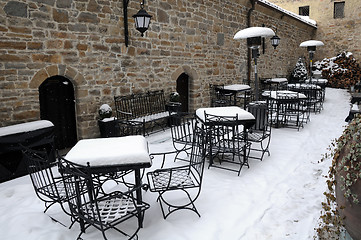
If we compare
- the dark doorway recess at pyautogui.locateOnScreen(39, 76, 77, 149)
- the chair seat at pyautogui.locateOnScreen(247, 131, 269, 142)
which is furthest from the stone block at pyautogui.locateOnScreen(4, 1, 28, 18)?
the chair seat at pyautogui.locateOnScreen(247, 131, 269, 142)

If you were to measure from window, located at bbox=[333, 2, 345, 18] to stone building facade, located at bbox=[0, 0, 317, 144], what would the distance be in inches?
431

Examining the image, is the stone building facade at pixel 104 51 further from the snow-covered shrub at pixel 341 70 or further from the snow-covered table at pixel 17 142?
the snow-covered shrub at pixel 341 70

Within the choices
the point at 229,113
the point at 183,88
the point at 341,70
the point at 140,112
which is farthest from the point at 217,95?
the point at 341,70

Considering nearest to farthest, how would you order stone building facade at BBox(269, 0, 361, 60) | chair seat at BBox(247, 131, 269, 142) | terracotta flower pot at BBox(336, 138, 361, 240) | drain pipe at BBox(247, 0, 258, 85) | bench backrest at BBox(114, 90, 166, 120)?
terracotta flower pot at BBox(336, 138, 361, 240)
chair seat at BBox(247, 131, 269, 142)
bench backrest at BBox(114, 90, 166, 120)
drain pipe at BBox(247, 0, 258, 85)
stone building facade at BBox(269, 0, 361, 60)

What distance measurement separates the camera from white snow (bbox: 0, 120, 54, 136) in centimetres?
446

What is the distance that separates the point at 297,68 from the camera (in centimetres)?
1611

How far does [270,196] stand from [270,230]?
2.69ft

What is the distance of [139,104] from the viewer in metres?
7.18

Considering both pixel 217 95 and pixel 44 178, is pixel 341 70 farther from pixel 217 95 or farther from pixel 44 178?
pixel 44 178

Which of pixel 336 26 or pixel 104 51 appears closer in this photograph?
pixel 104 51

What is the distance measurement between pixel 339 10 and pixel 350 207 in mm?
19763

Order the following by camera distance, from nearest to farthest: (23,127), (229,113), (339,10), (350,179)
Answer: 1. (350,179)
2. (23,127)
3. (229,113)
4. (339,10)

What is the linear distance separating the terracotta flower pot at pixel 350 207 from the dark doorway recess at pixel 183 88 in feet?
22.0

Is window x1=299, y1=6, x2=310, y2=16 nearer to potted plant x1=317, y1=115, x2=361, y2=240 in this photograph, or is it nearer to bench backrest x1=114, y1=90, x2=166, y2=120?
bench backrest x1=114, y1=90, x2=166, y2=120
